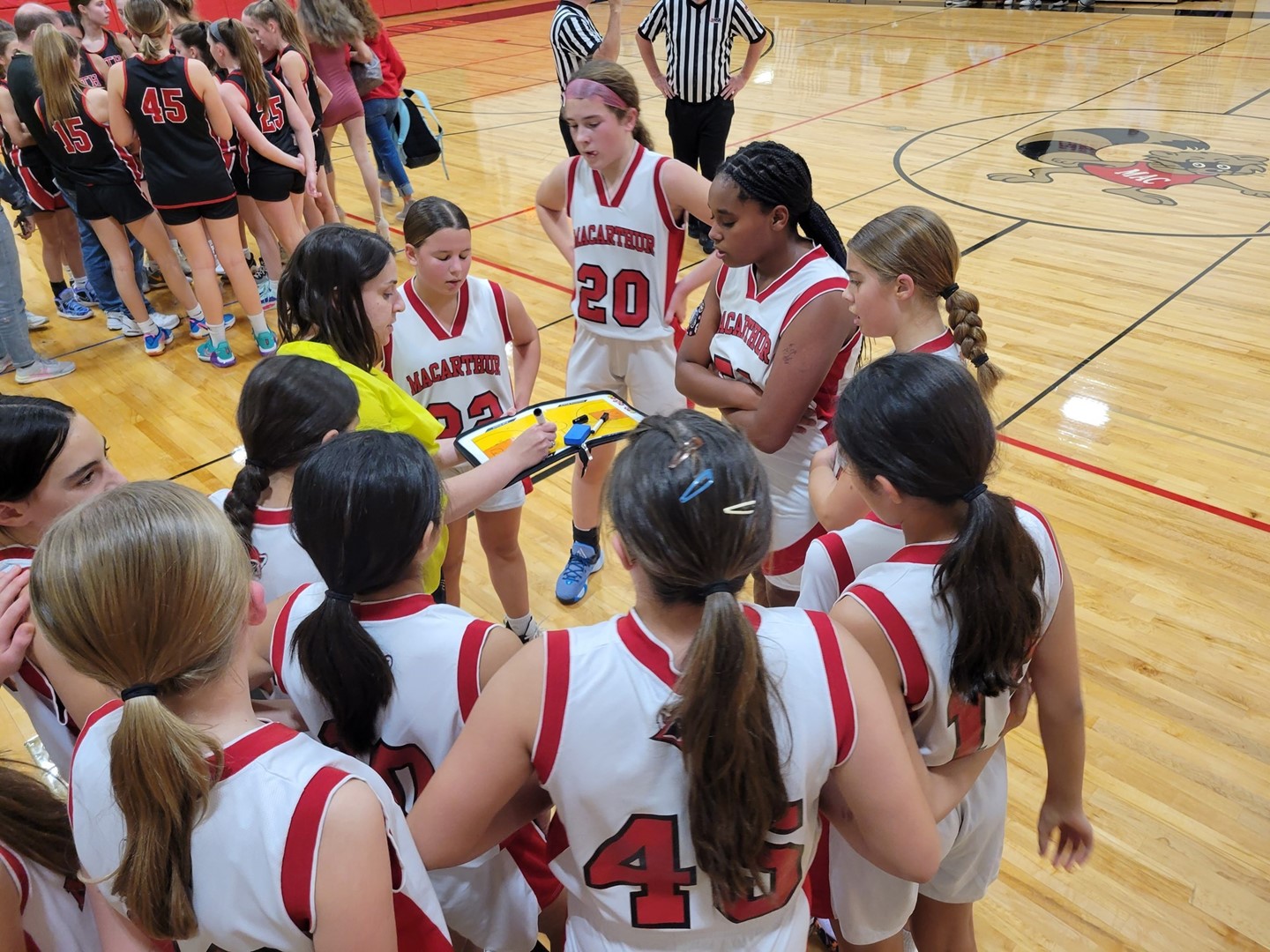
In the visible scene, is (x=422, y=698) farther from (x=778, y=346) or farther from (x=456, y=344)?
(x=456, y=344)

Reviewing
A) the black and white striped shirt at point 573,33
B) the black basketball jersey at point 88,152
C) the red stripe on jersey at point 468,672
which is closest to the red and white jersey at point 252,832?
the red stripe on jersey at point 468,672

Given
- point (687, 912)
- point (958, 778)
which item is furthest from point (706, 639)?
point (958, 778)

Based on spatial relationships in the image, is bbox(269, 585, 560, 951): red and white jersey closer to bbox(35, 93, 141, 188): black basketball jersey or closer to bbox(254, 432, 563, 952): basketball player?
bbox(254, 432, 563, 952): basketball player

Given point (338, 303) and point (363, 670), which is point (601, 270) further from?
point (363, 670)

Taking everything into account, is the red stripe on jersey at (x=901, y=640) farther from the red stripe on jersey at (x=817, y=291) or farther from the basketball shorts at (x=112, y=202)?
the basketball shorts at (x=112, y=202)

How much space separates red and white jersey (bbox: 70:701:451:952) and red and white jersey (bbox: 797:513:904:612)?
85cm

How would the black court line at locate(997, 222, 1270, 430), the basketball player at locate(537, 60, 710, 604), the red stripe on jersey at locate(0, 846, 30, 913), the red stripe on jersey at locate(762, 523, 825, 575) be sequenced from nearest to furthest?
the red stripe on jersey at locate(0, 846, 30, 913) < the red stripe on jersey at locate(762, 523, 825, 575) < the basketball player at locate(537, 60, 710, 604) < the black court line at locate(997, 222, 1270, 430)

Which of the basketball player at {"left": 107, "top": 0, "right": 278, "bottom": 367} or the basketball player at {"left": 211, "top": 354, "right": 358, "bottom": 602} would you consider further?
the basketball player at {"left": 107, "top": 0, "right": 278, "bottom": 367}

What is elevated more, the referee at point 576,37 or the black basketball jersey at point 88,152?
the referee at point 576,37

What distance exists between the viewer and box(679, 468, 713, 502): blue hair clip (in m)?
1.04

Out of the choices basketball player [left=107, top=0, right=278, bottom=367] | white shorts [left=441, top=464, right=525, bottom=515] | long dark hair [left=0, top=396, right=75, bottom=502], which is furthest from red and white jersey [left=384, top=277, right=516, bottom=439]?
basketball player [left=107, top=0, right=278, bottom=367]

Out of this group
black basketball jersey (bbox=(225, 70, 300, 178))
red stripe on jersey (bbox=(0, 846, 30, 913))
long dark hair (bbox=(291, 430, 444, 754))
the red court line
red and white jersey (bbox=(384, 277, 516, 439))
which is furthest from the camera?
black basketball jersey (bbox=(225, 70, 300, 178))

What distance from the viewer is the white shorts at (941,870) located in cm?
149

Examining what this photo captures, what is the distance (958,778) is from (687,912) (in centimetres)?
54
